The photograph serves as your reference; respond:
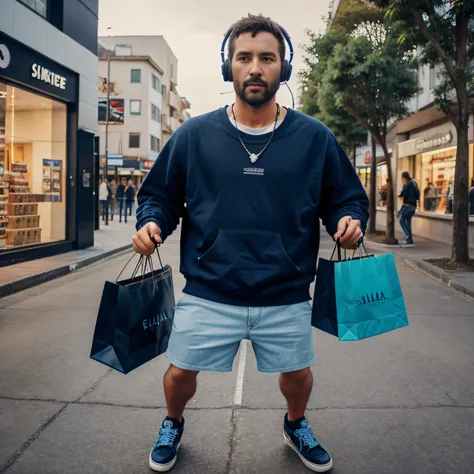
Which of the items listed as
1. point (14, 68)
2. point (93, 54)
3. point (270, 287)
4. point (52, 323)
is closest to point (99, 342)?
point (270, 287)

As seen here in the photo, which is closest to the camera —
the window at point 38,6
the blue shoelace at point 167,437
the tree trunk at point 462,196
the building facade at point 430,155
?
the blue shoelace at point 167,437

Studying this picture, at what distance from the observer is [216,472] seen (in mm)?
2922

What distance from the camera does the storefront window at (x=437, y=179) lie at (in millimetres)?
18953

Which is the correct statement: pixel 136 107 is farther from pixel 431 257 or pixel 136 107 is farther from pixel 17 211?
pixel 431 257

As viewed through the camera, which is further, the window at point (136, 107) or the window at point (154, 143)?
the window at point (154, 143)

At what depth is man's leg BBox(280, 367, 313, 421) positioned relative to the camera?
2875 millimetres

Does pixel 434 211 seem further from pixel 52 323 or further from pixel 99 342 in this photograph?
pixel 99 342

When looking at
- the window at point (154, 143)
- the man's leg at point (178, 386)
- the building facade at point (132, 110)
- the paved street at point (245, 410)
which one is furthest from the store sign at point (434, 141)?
the window at point (154, 143)

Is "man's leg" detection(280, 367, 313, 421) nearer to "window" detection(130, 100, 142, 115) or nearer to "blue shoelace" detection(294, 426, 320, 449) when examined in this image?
"blue shoelace" detection(294, 426, 320, 449)

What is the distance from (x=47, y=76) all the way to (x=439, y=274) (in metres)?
8.36

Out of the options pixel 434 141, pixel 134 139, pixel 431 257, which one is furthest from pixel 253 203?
pixel 134 139

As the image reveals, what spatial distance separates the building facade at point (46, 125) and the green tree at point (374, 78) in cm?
687

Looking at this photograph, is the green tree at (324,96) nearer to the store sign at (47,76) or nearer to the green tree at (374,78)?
the green tree at (374,78)

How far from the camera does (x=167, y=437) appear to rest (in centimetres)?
294
